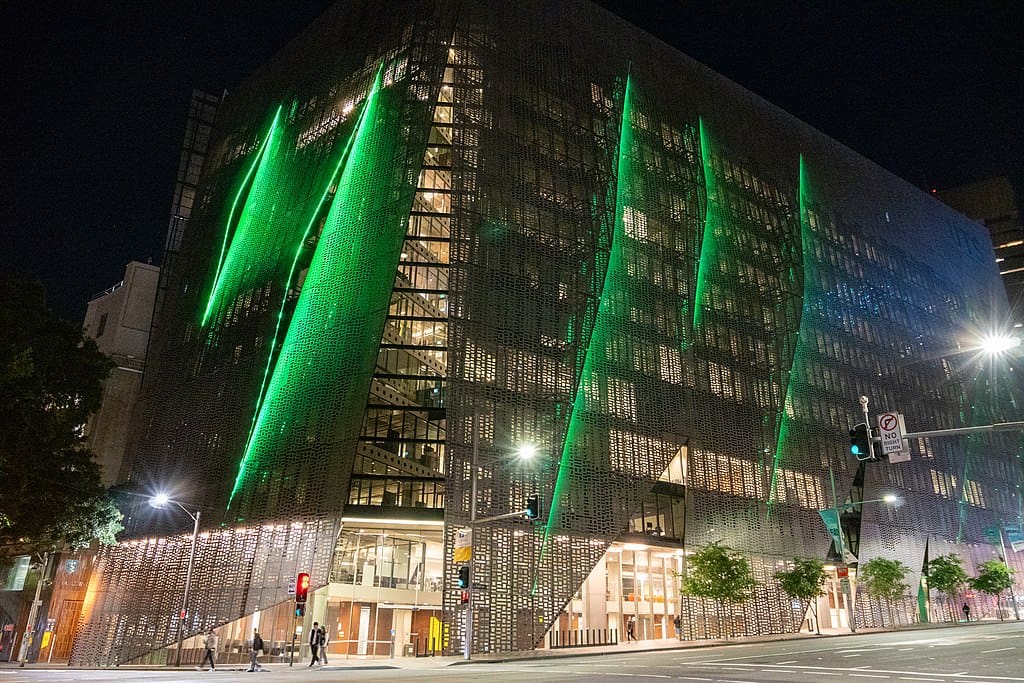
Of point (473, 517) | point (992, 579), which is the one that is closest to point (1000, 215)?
point (992, 579)

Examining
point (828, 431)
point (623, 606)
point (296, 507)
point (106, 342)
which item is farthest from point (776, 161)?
point (106, 342)

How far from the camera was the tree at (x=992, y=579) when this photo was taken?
206ft

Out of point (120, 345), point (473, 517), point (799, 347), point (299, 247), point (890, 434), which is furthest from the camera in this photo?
point (799, 347)

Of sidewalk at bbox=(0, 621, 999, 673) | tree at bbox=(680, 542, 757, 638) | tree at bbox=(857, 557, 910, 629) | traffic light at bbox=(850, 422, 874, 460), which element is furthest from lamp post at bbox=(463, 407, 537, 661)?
tree at bbox=(857, 557, 910, 629)

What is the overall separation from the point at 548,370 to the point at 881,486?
111ft

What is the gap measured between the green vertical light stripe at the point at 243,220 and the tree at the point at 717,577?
110 ft

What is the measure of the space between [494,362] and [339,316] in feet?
29.5

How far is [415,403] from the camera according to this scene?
44875mm

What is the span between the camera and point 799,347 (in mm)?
58969

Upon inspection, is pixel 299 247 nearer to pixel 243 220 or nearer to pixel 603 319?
pixel 243 220

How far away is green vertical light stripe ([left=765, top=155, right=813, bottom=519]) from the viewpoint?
170ft

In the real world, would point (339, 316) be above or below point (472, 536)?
above

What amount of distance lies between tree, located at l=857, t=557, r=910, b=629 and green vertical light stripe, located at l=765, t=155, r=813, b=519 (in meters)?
10.2

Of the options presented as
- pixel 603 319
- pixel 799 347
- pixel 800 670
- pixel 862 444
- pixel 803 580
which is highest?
pixel 799 347
